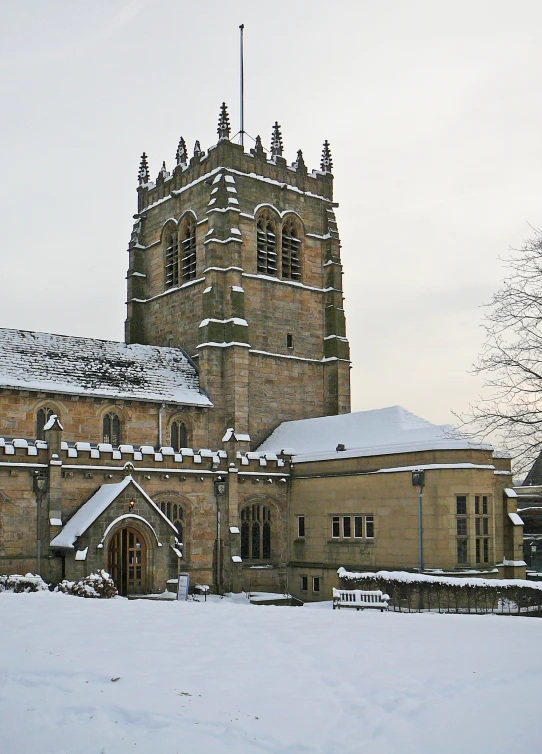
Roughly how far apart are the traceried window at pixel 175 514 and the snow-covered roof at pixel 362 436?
676 cm

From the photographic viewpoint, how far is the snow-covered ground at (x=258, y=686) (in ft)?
32.5

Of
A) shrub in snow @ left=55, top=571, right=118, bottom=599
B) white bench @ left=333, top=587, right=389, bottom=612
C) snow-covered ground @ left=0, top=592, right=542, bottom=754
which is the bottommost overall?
white bench @ left=333, top=587, right=389, bottom=612

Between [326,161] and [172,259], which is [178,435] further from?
[326,161]

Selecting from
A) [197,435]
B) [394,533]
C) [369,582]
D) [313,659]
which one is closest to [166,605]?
[313,659]

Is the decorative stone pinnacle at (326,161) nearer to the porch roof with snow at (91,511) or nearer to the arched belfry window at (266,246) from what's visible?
the arched belfry window at (266,246)

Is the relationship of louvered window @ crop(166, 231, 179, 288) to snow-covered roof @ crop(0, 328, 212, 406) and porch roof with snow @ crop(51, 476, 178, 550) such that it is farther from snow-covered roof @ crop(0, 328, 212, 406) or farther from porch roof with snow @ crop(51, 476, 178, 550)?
porch roof with snow @ crop(51, 476, 178, 550)

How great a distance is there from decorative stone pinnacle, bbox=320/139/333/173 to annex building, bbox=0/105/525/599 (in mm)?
95

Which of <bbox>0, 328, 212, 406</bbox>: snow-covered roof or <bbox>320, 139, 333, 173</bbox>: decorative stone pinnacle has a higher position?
<bbox>320, 139, 333, 173</bbox>: decorative stone pinnacle

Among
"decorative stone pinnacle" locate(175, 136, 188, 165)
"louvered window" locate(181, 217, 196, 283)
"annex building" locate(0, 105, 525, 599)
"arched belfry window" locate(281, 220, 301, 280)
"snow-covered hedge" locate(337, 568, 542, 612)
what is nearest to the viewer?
"snow-covered hedge" locate(337, 568, 542, 612)

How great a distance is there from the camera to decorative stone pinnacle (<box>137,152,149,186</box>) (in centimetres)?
5303

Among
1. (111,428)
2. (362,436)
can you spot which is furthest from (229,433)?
(362,436)

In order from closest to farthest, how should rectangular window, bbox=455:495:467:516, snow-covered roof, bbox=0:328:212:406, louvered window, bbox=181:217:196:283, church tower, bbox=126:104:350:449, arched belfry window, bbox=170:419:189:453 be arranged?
rectangular window, bbox=455:495:467:516, snow-covered roof, bbox=0:328:212:406, arched belfry window, bbox=170:419:189:453, church tower, bbox=126:104:350:449, louvered window, bbox=181:217:196:283

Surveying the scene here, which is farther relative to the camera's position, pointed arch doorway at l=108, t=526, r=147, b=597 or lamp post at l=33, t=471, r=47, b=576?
pointed arch doorway at l=108, t=526, r=147, b=597

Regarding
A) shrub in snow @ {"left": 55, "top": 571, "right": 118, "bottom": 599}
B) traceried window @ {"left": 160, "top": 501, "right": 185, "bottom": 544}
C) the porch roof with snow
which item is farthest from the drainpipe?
shrub in snow @ {"left": 55, "top": 571, "right": 118, "bottom": 599}
